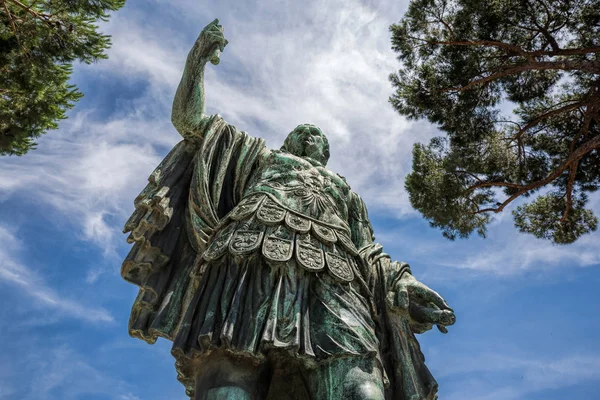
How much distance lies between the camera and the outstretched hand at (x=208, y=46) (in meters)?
4.96

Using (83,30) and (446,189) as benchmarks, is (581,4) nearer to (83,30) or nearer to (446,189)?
(446,189)

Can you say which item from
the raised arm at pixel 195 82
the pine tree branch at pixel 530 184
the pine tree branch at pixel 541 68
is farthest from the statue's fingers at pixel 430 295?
the pine tree branch at pixel 530 184

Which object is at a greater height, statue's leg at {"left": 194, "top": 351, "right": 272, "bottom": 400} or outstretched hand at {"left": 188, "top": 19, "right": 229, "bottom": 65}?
outstretched hand at {"left": 188, "top": 19, "right": 229, "bottom": 65}

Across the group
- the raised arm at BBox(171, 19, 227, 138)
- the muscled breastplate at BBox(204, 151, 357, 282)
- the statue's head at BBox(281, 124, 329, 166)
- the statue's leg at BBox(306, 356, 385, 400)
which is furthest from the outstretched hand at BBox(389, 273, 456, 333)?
the raised arm at BBox(171, 19, 227, 138)

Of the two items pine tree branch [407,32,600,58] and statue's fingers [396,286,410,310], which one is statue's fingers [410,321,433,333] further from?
pine tree branch [407,32,600,58]

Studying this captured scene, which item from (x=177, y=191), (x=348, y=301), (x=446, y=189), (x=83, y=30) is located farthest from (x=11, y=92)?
(x=348, y=301)

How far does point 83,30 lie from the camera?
936 cm

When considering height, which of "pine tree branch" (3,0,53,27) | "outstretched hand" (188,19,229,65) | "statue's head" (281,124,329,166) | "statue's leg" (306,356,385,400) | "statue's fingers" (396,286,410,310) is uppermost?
"pine tree branch" (3,0,53,27)

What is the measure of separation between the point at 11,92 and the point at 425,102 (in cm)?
623

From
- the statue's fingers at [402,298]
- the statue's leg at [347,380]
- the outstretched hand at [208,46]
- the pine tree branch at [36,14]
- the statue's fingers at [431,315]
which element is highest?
the pine tree branch at [36,14]

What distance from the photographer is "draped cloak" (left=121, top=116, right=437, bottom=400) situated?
4.32m

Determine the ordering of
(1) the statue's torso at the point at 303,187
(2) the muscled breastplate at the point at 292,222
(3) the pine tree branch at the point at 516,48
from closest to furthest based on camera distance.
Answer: (2) the muscled breastplate at the point at 292,222
(1) the statue's torso at the point at 303,187
(3) the pine tree branch at the point at 516,48

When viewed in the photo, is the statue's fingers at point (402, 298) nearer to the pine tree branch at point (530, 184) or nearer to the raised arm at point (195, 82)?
the raised arm at point (195, 82)

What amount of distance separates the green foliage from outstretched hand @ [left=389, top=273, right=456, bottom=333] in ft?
21.8
